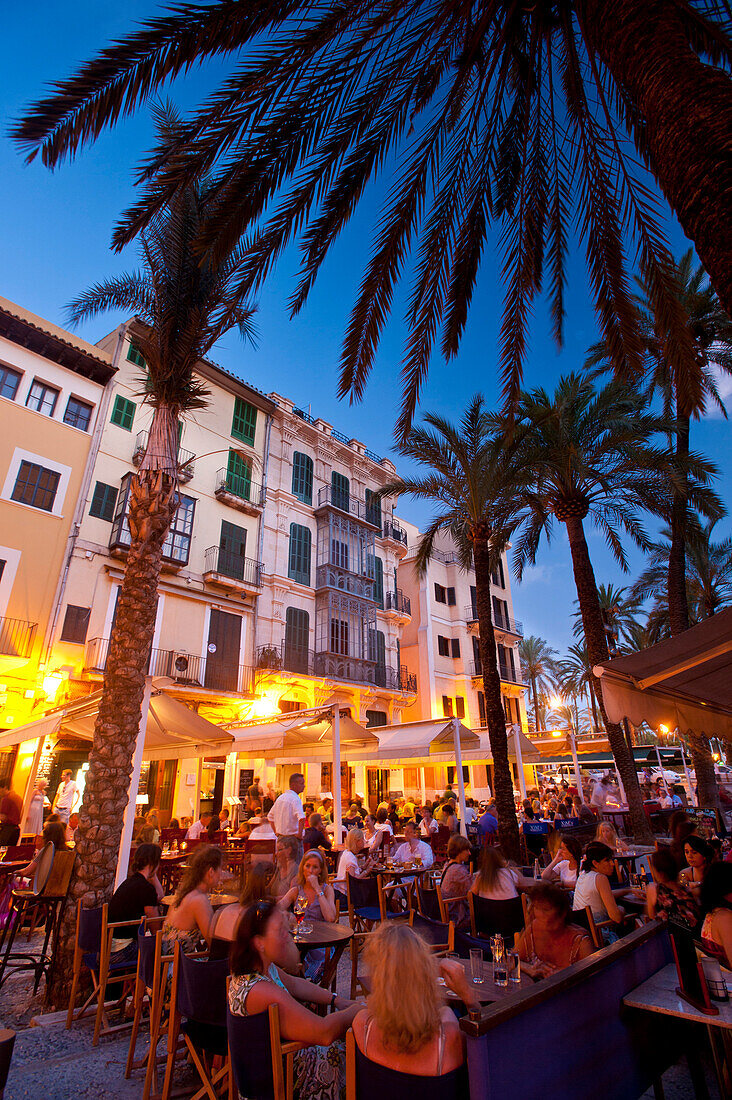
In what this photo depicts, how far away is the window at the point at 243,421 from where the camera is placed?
75.7ft

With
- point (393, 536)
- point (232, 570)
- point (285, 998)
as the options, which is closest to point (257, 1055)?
point (285, 998)

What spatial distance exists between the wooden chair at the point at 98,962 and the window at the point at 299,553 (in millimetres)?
18472

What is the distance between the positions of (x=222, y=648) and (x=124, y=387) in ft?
31.5

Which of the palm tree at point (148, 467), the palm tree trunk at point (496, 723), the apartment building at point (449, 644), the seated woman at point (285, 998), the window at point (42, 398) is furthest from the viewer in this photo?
the apartment building at point (449, 644)

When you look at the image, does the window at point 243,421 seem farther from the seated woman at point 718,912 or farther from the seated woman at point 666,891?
the seated woman at point 718,912

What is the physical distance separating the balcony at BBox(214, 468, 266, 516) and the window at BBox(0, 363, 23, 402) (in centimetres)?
717

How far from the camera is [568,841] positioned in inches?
263

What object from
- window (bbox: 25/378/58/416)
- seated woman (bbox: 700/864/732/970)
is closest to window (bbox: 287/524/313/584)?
window (bbox: 25/378/58/416)

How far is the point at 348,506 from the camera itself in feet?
88.3

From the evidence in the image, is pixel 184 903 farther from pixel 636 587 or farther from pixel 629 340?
pixel 636 587

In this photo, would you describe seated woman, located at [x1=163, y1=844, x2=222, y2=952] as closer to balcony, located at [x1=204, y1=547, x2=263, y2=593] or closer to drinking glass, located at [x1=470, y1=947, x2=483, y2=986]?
drinking glass, located at [x1=470, y1=947, x2=483, y2=986]

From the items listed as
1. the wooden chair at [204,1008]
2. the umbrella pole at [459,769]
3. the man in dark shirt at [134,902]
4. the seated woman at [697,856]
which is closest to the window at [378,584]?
the umbrella pole at [459,769]

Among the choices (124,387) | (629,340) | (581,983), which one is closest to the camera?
(581,983)

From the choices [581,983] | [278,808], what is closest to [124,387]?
[278,808]
